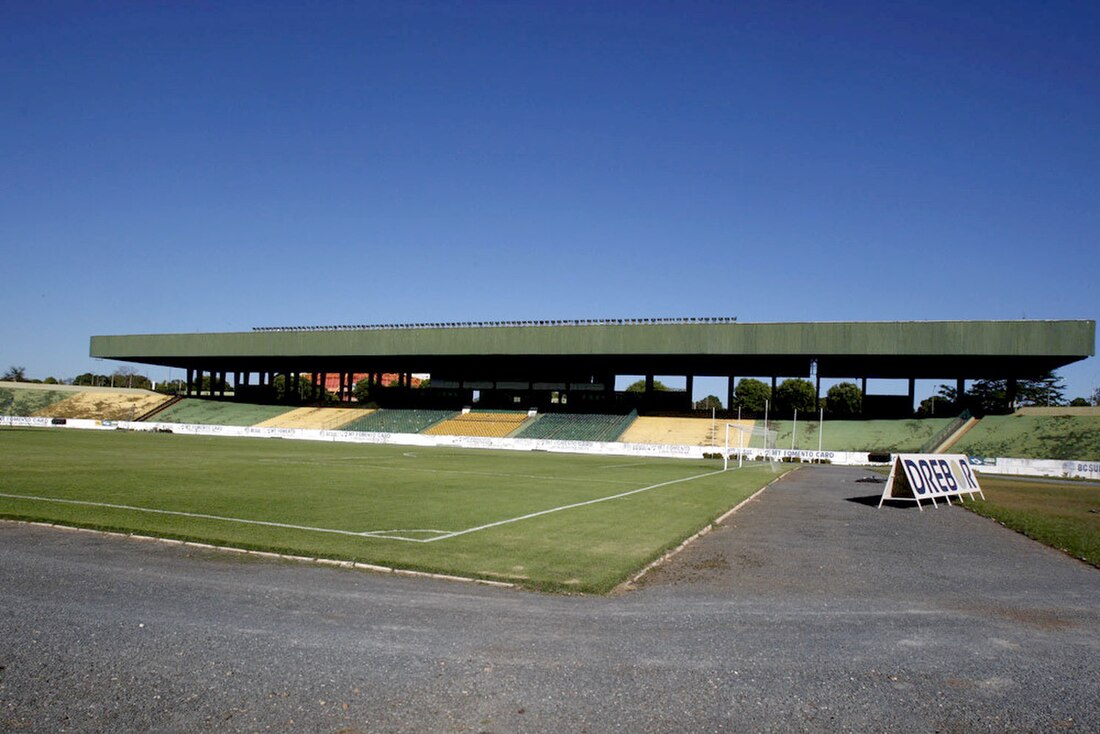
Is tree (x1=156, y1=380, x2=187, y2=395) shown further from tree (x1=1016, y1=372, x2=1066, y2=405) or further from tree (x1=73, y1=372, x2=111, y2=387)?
tree (x1=1016, y1=372, x2=1066, y2=405)

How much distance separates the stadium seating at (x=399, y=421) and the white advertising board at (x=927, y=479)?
177 feet

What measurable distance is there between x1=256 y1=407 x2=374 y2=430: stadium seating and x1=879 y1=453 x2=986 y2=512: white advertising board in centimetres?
6183

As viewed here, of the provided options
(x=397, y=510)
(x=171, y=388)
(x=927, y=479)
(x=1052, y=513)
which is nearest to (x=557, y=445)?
(x=927, y=479)

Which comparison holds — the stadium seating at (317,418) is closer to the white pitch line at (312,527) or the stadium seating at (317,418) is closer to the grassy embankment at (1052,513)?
the white pitch line at (312,527)

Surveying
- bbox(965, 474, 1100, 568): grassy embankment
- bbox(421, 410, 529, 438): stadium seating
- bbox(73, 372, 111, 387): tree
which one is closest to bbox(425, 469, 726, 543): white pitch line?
bbox(965, 474, 1100, 568): grassy embankment

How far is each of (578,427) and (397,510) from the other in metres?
53.6

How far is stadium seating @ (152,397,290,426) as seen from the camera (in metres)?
82.6

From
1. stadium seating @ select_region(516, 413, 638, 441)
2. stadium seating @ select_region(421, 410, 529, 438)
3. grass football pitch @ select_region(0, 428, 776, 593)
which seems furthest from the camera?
stadium seating @ select_region(421, 410, 529, 438)

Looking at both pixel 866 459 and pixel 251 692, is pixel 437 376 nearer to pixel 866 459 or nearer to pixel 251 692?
pixel 866 459

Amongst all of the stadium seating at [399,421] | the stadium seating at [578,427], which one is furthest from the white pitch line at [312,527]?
the stadium seating at [399,421]

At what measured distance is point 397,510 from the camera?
59.5 ft

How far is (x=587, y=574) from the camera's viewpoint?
11.1 metres

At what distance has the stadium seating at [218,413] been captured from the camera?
82.6 metres

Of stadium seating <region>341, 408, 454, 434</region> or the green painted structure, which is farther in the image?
stadium seating <region>341, 408, 454, 434</region>
